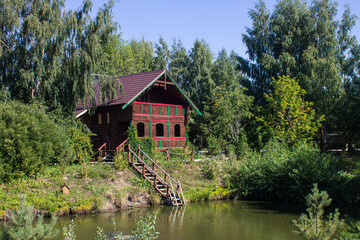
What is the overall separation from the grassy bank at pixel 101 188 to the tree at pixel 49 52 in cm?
499

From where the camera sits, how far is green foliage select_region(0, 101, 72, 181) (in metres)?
17.6

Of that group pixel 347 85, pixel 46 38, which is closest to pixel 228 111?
pixel 347 85

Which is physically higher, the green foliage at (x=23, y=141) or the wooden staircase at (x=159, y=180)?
the green foliage at (x=23, y=141)

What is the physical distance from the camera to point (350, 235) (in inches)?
236

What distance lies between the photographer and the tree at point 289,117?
32562 millimetres

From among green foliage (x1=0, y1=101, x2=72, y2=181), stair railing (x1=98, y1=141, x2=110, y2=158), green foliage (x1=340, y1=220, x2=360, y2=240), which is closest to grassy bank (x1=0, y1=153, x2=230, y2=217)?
green foliage (x1=0, y1=101, x2=72, y2=181)

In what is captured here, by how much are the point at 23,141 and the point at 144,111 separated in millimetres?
11728

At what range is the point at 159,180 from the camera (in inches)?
838

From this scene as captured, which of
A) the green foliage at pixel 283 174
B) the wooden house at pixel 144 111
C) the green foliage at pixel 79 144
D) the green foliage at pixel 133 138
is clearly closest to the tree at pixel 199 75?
the wooden house at pixel 144 111

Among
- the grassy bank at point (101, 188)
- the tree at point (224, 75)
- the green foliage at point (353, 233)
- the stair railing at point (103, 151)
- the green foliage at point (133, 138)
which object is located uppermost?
the tree at point (224, 75)

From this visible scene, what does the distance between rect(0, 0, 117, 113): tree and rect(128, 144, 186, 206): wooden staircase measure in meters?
5.25

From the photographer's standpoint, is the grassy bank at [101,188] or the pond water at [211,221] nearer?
the pond water at [211,221]

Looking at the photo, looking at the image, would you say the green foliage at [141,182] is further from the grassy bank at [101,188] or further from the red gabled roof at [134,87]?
the red gabled roof at [134,87]

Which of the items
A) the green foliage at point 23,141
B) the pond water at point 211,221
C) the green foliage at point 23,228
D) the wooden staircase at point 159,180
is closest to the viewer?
the green foliage at point 23,228
